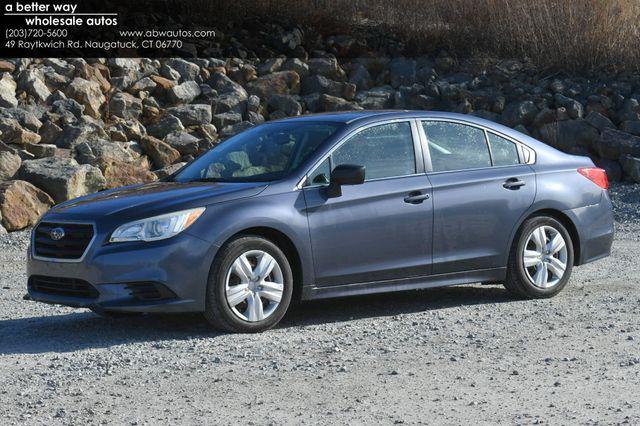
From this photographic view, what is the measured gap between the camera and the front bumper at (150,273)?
27.7ft

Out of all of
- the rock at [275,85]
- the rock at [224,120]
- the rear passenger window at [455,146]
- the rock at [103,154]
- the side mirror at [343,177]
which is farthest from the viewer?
the rock at [275,85]

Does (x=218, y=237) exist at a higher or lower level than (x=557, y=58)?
lower

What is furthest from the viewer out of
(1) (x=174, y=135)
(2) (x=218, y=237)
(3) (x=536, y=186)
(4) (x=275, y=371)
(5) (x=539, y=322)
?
(1) (x=174, y=135)

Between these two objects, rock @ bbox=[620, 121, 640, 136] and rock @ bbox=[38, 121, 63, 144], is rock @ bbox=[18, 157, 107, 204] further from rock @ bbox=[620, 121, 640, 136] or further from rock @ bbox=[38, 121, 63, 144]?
rock @ bbox=[620, 121, 640, 136]

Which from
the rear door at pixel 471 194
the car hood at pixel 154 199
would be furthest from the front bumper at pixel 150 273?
the rear door at pixel 471 194

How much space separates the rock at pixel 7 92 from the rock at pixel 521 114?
7871 mm

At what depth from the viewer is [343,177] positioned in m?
9.04

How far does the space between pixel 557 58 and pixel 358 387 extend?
54.5 feet

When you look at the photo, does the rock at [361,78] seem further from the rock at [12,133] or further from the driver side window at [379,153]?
the driver side window at [379,153]

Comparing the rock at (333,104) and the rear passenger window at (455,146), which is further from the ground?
the rock at (333,104)

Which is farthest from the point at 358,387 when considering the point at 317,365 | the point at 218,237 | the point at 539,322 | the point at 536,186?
the point at 536,186

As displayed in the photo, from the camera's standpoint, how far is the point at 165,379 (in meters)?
7.32

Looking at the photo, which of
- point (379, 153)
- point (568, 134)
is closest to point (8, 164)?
point (379, 153)

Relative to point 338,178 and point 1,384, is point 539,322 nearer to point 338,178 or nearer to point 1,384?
point 338,178
